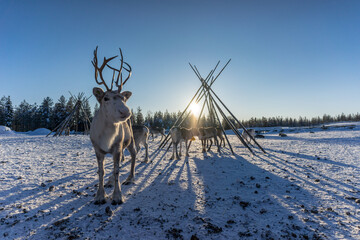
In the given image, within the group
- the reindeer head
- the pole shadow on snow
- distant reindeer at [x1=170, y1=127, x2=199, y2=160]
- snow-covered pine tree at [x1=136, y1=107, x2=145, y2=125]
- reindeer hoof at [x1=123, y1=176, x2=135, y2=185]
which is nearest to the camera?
the pole shadow on snow

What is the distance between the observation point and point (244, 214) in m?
3.11

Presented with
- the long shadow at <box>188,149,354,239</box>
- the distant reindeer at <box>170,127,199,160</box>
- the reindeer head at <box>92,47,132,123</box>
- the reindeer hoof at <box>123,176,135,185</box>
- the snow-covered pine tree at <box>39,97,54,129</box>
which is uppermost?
the snow-covered pine tree at <box>39,97,54,129</box>

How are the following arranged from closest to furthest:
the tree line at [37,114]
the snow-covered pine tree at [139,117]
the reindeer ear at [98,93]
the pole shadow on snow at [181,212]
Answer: the pole shadow on snow at [181,212], the reindeer ear at [98,93], the tree line at [37,114], the snow-covered pine tree at [139,117]

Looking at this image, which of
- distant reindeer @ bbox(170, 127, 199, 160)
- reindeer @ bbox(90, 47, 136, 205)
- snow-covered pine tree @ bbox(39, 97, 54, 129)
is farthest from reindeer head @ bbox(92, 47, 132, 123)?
snow-covered pine tree @ bbox(39, 97, 54, 129)

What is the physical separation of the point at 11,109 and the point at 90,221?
228 feet

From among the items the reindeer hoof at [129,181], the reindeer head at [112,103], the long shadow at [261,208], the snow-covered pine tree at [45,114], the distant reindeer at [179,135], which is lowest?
the long shadow at [261,208]

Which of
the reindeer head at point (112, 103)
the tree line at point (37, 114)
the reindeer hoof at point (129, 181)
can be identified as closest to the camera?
the reindeer head at point (112, 103)

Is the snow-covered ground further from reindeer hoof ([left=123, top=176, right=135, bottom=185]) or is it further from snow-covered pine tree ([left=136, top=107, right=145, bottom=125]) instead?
snow-covered pine tree ([left=136, top=107, right=145, bottom=125])

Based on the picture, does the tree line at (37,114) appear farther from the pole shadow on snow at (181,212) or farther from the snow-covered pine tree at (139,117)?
the pole shadow on snow at (181,212)

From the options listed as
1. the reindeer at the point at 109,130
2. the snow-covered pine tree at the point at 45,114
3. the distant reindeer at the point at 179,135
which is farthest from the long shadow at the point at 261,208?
the snow-covered pine tree at the point at 45,114

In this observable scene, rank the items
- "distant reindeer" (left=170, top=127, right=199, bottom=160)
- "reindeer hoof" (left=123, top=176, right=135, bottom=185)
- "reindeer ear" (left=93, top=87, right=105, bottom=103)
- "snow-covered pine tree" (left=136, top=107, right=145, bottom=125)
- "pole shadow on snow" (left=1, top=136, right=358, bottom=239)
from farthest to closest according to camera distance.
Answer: "snow-covered pine tree" (left=136, top=107, right=145, bottom=125) → "distant reindeer" (left=170, top=127, right=199, bottom=160) → "reindeer hoof" (left=123, top=176, right=135, bottom=185) → "reindeer ear" (left=93, top=87, right=105, bottom=103) → "pole shadow on snow" (left=1, top=136, right=358, bottom=239)

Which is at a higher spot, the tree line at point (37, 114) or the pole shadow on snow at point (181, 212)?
the tree line at point (37, 114)

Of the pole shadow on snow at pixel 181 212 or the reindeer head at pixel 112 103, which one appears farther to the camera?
the reindeer head at pixel 112 103

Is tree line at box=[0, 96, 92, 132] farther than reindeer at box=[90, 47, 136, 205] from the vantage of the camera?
Yes
